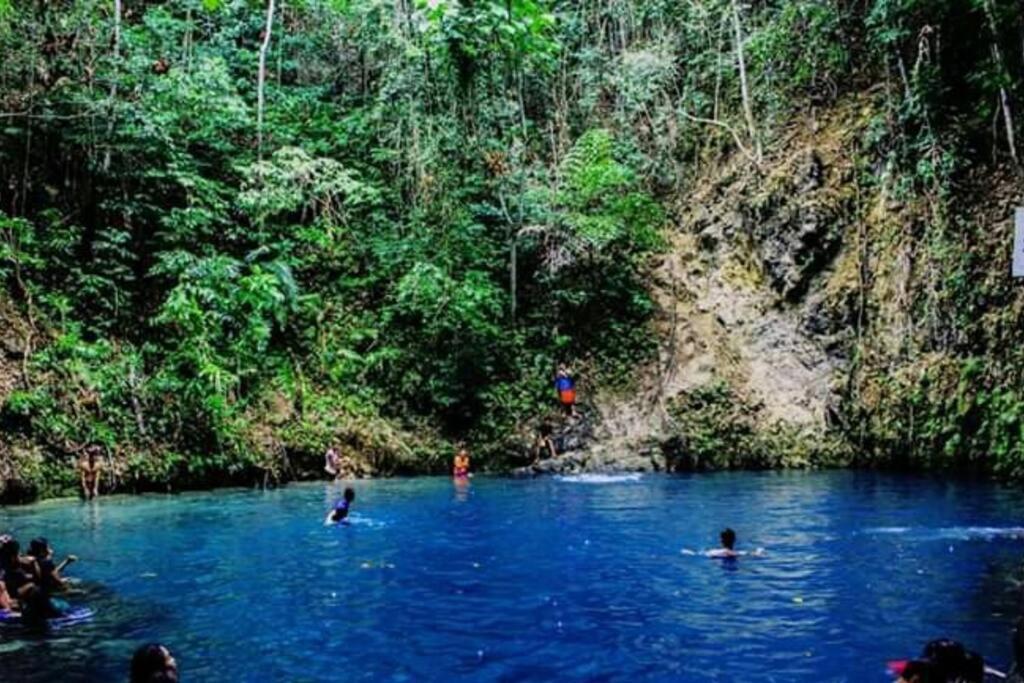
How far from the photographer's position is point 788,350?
2334 centimetres

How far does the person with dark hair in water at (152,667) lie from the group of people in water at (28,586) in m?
6.02

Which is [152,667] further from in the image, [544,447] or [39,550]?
[544,447]

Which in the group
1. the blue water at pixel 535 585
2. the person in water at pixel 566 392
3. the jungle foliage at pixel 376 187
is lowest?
the blue water at pixel 535 585

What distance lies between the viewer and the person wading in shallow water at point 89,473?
18250 millimetres

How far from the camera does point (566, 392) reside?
24.1 metres

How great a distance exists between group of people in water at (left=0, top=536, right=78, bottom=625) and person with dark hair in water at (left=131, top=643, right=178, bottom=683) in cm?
602

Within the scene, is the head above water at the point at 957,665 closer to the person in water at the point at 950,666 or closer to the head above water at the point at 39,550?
the person in water at the point at 950,666

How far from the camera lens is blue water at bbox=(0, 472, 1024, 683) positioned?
8086mm

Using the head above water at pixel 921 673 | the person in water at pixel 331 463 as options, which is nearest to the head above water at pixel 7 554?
the head above water at pixel 921 673

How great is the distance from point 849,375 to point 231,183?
52.0 ft

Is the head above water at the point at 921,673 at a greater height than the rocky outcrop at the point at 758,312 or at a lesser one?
lesser

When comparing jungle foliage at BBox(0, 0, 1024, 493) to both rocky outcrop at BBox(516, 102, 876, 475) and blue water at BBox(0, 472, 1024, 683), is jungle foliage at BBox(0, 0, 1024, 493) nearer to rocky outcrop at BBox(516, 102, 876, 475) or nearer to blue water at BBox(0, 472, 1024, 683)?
rocky outcrop at BBox(516, 102, 876, 475)

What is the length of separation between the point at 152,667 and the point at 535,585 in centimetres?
719

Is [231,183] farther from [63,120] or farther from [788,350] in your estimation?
[788,350]
